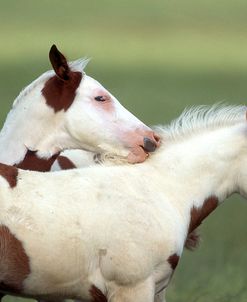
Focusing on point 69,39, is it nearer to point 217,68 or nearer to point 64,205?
point 217,68

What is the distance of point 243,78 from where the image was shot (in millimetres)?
17547

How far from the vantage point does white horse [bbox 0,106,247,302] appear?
6773 mm

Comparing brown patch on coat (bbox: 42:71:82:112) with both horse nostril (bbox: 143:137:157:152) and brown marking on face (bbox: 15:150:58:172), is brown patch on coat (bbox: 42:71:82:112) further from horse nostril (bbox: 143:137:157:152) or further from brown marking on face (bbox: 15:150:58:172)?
horse nostril (bbox: 143:137:157:152)

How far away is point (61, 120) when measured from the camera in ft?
25.9

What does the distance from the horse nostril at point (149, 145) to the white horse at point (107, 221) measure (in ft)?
0.37

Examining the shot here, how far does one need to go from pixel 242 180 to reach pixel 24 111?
60.8 inches

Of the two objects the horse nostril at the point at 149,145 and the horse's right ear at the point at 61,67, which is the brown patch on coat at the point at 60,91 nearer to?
the horse's right ear at the point at 61,67

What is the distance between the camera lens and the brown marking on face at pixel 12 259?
6.71 m

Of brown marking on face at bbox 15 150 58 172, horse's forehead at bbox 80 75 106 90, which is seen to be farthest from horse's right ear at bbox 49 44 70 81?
brown marking on face at bbox 15 150 58 172

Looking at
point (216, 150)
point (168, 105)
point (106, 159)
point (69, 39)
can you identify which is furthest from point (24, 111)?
point (69, 39)

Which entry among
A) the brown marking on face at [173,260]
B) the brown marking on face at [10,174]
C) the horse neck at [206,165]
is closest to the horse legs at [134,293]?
the brown marking on face at [173,260]

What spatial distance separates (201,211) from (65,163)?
162cm

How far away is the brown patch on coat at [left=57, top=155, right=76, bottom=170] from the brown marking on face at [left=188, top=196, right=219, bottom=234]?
60.8 inches

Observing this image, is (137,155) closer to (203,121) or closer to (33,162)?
(203,121)
